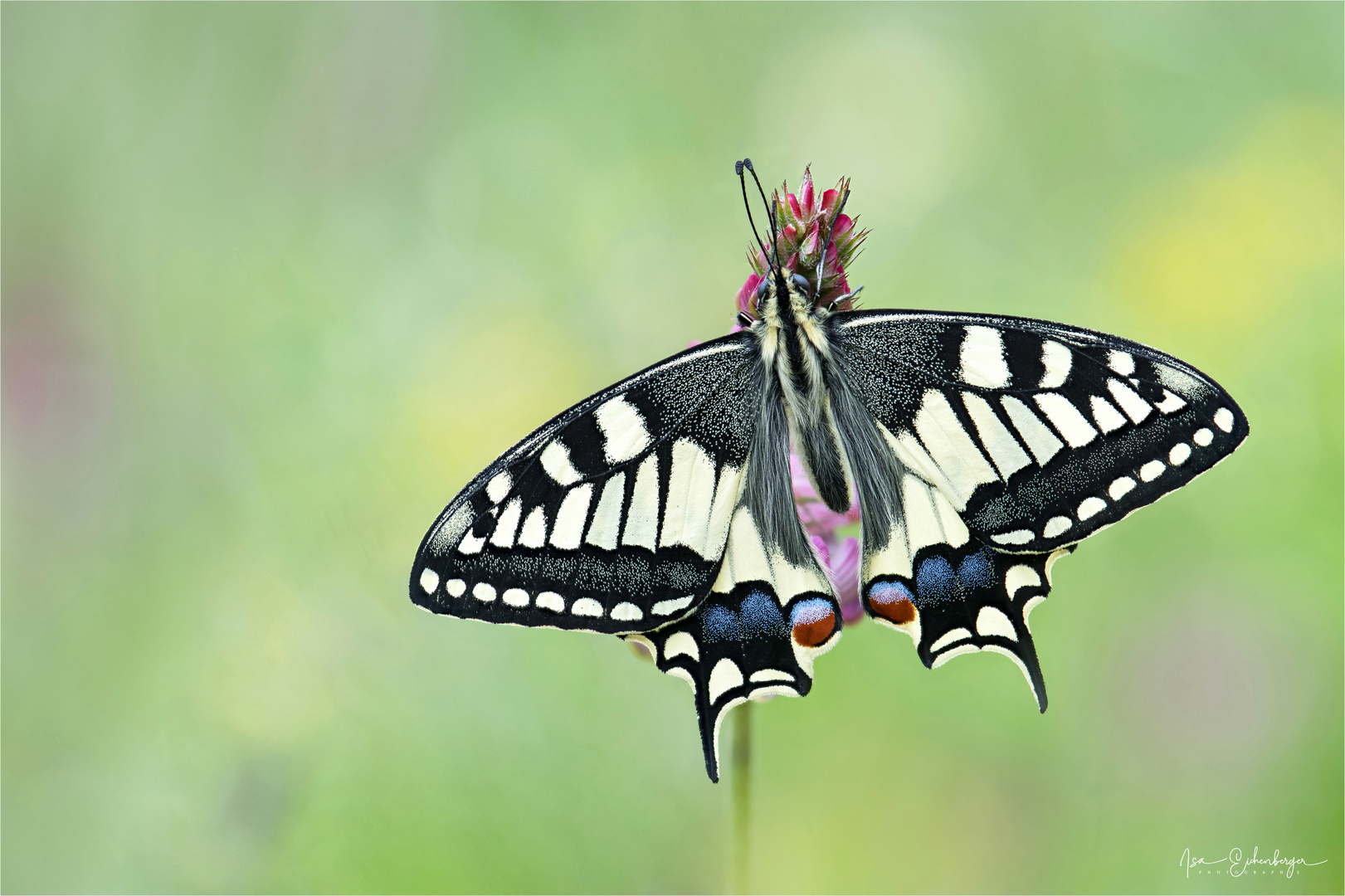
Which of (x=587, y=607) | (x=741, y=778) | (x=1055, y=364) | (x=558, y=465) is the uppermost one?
(x=1055, y=364)

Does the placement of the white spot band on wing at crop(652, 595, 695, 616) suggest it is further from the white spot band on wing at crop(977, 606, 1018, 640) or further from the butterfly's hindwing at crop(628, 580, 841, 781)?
the white spot band on wing at crop(977, 606, 1018, 640)

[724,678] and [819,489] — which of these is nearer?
[724,678]

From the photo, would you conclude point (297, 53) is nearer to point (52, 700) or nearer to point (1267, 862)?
point (52, 700)

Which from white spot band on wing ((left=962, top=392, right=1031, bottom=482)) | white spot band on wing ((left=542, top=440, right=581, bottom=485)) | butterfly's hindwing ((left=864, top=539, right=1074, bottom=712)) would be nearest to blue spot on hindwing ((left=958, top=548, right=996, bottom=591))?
butterfly's hindwing ((left=864, top=539, right=1074, bottom=712))

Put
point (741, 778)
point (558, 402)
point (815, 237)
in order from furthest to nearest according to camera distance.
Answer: point (558, 402) → point (741, 778) → point (815, 237)

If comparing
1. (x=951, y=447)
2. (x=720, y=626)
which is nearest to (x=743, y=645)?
(x=720, y=626)

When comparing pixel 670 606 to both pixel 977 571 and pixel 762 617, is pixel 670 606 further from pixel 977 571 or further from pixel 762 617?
pixel 977 571
